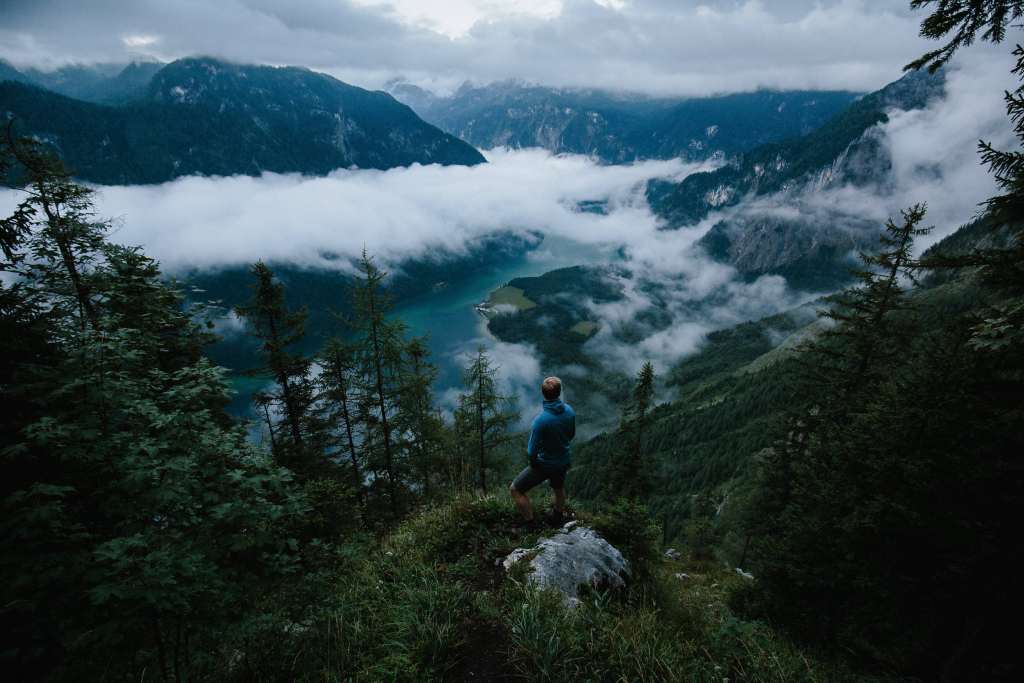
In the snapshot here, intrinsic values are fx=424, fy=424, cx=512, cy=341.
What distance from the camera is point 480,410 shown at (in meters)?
20.2

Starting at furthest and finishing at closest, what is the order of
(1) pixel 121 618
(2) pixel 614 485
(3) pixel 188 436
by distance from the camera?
(2) pixel 614 485 < (3) pixel 188 436 < (1) pixel 121 618

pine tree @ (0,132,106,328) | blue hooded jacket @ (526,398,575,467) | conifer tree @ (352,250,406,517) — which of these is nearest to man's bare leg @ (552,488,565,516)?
blue hooded jacket @ (526,398,575,467)

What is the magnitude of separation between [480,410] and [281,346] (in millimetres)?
8904

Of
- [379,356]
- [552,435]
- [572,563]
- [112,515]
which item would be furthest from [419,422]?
[112,515]

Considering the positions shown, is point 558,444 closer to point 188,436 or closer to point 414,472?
point 188,436

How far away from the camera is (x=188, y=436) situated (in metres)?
4.88

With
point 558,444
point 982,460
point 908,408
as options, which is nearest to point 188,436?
point 558,444

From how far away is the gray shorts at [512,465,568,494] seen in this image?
24.4 ft

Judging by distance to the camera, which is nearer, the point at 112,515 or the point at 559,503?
the point at 112,515

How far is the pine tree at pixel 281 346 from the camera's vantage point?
16.5 meters

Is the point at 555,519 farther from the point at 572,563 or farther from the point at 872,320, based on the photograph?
the point at 872,320

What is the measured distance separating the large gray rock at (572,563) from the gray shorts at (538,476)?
3.09 feet

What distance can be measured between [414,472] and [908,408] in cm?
1880

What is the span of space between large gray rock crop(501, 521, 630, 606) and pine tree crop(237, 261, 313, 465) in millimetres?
13063
